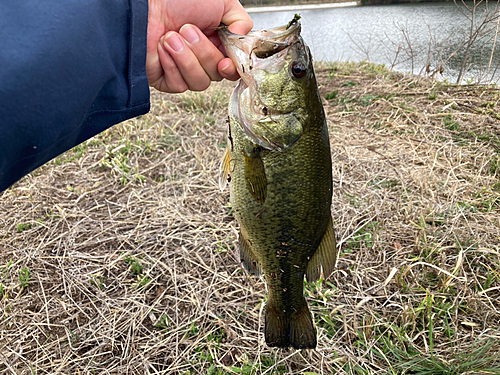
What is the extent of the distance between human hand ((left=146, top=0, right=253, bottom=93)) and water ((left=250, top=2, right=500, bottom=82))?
648 centimetres

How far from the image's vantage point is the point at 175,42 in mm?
1691

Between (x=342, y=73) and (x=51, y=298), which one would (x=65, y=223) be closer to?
(x=51, y=298)

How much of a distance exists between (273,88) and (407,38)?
7.35 meters

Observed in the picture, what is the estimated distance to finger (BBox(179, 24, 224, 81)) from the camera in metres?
1.67

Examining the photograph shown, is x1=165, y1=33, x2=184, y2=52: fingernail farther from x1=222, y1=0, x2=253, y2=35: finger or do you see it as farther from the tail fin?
the tail fin

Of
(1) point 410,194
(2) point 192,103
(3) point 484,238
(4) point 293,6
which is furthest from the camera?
(4) point 293,6

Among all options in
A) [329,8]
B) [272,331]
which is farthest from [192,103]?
[329,8]

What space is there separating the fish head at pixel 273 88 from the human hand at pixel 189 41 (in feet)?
0.54

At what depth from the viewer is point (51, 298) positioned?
2.49 metres

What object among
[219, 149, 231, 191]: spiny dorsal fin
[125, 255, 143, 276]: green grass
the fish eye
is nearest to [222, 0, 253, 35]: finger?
the fish eye

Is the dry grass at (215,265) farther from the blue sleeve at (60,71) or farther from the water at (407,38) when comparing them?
the water at (407,38)

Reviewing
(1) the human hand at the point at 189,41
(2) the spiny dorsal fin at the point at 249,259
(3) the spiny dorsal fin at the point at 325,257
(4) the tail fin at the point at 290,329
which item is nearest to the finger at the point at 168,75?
(1) the human hand at the point at 189,41

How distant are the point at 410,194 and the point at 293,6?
20.2 meters

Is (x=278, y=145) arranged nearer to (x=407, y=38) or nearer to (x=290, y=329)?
(x=290, y=329)
